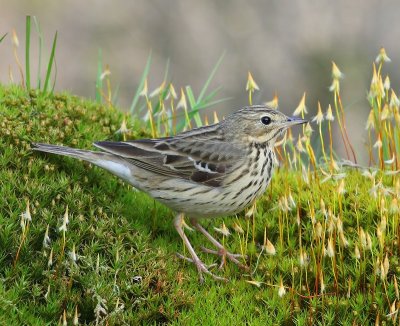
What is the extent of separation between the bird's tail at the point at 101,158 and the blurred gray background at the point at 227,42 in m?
6.61

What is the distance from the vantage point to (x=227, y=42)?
576 inches

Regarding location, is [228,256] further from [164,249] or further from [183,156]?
[183,156]

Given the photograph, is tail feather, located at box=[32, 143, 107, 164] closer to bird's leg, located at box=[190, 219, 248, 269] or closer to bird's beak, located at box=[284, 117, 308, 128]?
bird's leg, located at box=[190, 219, 248, 269]

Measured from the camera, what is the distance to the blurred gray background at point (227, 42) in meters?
13.5

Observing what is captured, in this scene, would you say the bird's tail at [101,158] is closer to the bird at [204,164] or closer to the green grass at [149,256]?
the bird at [204,164]

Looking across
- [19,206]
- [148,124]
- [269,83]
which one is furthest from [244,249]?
[269,83]

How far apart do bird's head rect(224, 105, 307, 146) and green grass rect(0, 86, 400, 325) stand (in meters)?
0.49

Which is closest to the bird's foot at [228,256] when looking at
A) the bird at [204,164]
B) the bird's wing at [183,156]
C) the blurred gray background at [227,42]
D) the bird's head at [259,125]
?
the bird at [204,164]

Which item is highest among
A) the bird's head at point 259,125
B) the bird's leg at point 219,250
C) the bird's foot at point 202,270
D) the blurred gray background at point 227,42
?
the blurred gray background at point 227,42

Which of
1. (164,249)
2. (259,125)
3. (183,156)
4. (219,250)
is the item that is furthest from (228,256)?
(259,125)

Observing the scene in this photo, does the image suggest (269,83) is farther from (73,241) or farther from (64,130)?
(73,241)

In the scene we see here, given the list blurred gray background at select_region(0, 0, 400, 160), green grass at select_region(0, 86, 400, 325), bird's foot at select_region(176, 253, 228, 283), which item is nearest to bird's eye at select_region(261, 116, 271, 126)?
green grass at select_region(0, 86, 400, 325)

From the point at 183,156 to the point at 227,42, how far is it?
7.92 m

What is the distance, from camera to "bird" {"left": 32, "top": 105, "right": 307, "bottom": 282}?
264 inches
